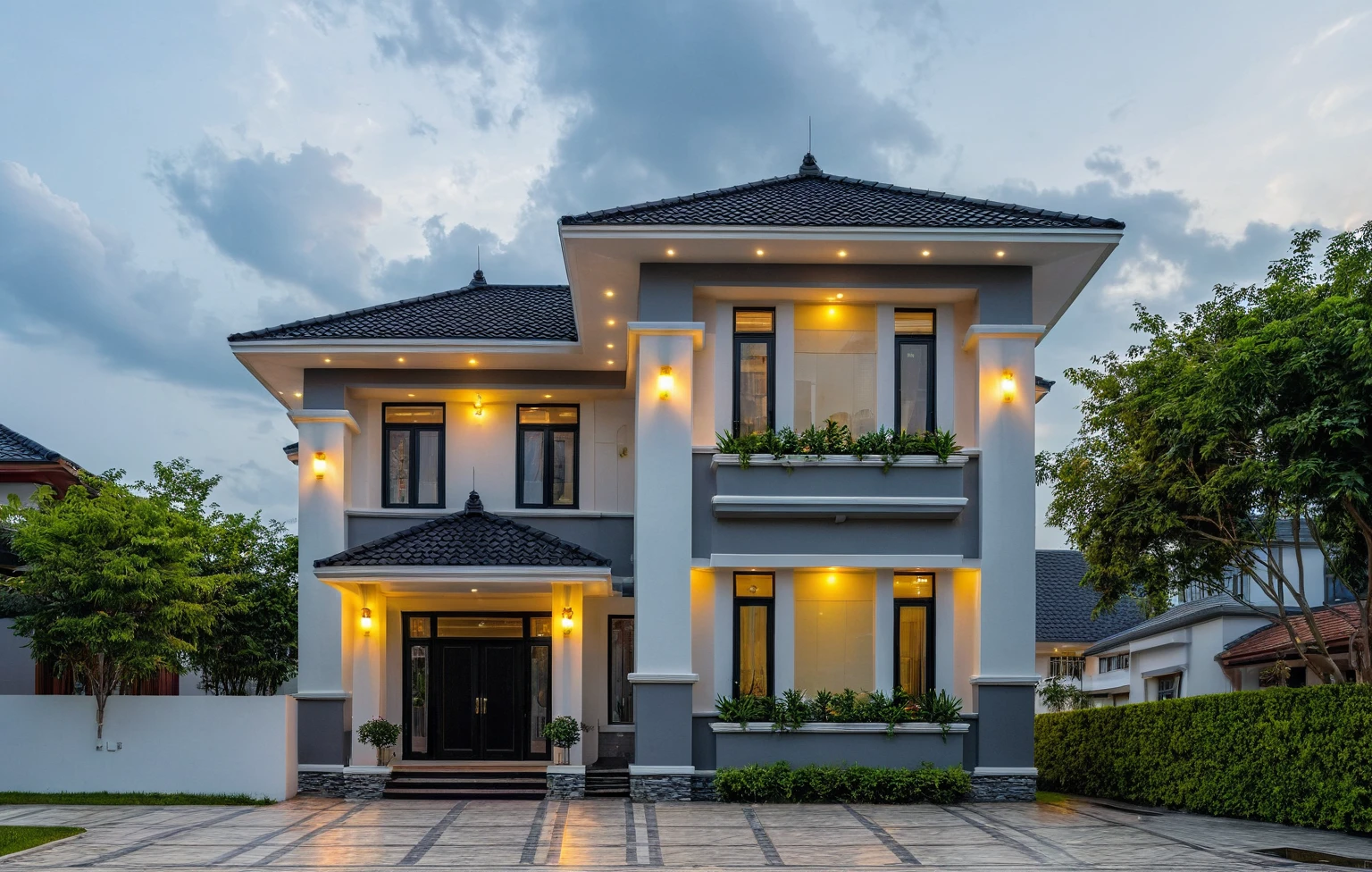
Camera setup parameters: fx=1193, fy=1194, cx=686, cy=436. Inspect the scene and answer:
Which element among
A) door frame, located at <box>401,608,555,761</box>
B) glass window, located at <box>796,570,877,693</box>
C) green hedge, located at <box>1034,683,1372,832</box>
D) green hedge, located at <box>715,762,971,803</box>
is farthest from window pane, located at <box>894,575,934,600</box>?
door frame, located at <box>401,608,555,761</box>

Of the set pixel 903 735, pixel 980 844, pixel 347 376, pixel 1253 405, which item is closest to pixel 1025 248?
pixel 1253 405

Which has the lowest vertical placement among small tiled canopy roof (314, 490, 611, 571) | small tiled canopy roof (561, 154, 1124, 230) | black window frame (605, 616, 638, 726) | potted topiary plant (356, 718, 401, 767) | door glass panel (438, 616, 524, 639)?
potted topiary plant (356, 718, 401, 767)

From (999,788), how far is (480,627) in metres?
8.38

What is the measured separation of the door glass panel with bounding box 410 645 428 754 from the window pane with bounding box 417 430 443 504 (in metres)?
2.03

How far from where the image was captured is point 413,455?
19672 millimetres

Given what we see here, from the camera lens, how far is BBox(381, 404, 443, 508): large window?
1956 centimetres

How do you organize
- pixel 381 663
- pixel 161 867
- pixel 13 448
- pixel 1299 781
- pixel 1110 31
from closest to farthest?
pixel 161 867, pixel 1299 781, pixel 1110 31, pixel 381 663, pixel 13 448

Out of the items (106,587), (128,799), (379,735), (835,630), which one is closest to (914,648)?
(835,630)

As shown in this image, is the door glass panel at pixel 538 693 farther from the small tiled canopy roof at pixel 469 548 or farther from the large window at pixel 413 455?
the large window at pixel 413 455

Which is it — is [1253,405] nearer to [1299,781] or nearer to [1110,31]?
[1299,781]

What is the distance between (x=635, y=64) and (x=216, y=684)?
46.0 ft

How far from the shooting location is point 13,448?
2283cm

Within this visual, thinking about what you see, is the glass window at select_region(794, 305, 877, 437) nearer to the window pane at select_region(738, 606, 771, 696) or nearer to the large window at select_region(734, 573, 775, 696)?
the large window at select_region(734, 573, 775, 696)

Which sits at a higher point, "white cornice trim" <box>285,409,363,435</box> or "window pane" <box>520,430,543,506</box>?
"white cornice trim" <box>285,409,363,435</box>
